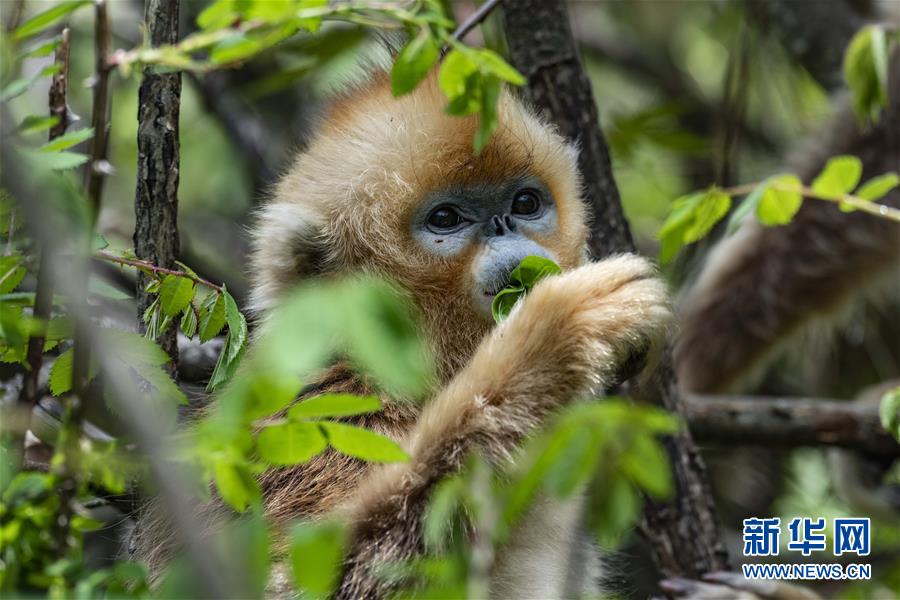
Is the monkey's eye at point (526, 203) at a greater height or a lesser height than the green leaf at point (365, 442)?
lesser

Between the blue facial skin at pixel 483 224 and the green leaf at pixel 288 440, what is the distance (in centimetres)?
132

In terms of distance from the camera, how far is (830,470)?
18.1ft

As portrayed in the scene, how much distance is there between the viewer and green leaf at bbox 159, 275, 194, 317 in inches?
88.5

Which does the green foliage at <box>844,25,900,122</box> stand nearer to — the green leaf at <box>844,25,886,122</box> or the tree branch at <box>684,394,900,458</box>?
the green leaf at <box>844,25,886,122</box>

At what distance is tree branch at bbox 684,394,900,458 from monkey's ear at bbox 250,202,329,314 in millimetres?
2326

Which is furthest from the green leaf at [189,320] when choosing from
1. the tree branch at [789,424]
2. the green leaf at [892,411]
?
the tree branch at [789,424]

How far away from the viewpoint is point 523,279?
2881 mm

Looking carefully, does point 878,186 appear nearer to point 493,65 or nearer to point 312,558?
point 493,65

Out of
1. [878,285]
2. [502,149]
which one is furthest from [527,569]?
[878,285]

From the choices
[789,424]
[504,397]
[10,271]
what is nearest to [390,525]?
[504,397]

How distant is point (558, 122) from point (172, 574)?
283 centimetres

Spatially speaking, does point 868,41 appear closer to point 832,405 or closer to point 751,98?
point 832,405

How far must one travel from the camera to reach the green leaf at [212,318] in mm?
2295

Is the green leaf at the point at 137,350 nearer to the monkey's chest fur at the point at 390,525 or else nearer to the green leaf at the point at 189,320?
the green leaf at the point at 189,320
